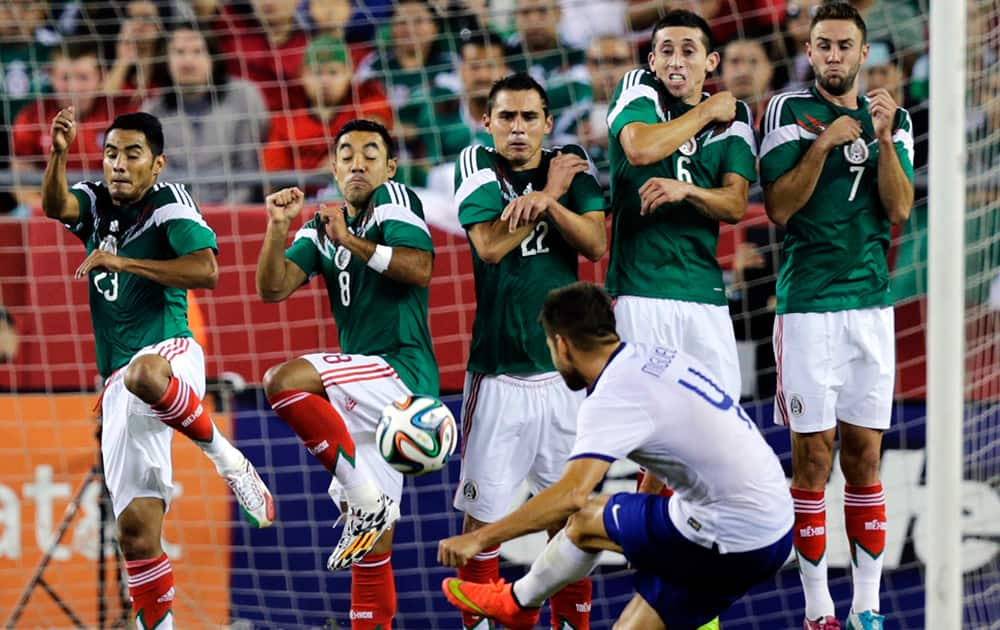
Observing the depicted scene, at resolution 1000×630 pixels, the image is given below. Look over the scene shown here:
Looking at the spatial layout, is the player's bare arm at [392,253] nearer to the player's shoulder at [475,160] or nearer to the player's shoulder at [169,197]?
the player's shoulder at [475,160]

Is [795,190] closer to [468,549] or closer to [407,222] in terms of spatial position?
[407,222]

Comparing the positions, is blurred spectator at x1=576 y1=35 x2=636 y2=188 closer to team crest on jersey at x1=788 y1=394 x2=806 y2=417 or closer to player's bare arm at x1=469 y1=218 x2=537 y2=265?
player's bare arm at x1=469 y1=218 x2=537 y2=265

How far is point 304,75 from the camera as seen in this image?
28.6 feet

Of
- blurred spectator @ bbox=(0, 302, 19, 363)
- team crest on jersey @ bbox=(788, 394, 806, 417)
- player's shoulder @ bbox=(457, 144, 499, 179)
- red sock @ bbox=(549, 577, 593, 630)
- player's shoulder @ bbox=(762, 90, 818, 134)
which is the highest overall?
player's shoulder @ bbox=(762, 90, 818, 134)

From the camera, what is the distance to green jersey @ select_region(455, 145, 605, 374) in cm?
576

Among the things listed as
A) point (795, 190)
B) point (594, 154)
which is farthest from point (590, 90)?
point (795, 190)

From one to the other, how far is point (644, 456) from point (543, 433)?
1.05m

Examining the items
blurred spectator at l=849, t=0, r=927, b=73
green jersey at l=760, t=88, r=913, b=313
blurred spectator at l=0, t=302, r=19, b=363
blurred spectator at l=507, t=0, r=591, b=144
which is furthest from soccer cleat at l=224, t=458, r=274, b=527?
blurred spectator at l=849, t=0, r=927, b=73

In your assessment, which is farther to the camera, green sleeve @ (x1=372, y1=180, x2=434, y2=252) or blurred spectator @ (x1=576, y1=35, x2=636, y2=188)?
blurred spectator @ (x1=576, y1=35, x2=636, y2=188)

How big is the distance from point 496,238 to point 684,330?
2.60 ft

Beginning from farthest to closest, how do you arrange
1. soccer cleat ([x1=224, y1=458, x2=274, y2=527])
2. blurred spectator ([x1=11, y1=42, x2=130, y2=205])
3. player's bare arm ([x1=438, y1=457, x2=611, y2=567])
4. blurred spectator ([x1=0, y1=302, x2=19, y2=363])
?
blurred spectator ([x1=11, y1=42, x2=130, y2=205])
blurred spectator ([x1=0, y1=302, x2=19, y2=363])
soccer cleat ([x1=224, y1=458, x2=274, y2=527])
player's bare arm ([x1=438, y1=457, x2=611, y2=567])

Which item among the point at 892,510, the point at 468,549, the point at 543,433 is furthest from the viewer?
the point at 892,510

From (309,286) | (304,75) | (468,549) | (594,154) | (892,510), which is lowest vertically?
(892,510)

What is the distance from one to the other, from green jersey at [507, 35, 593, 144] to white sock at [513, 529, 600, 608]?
3.52m
